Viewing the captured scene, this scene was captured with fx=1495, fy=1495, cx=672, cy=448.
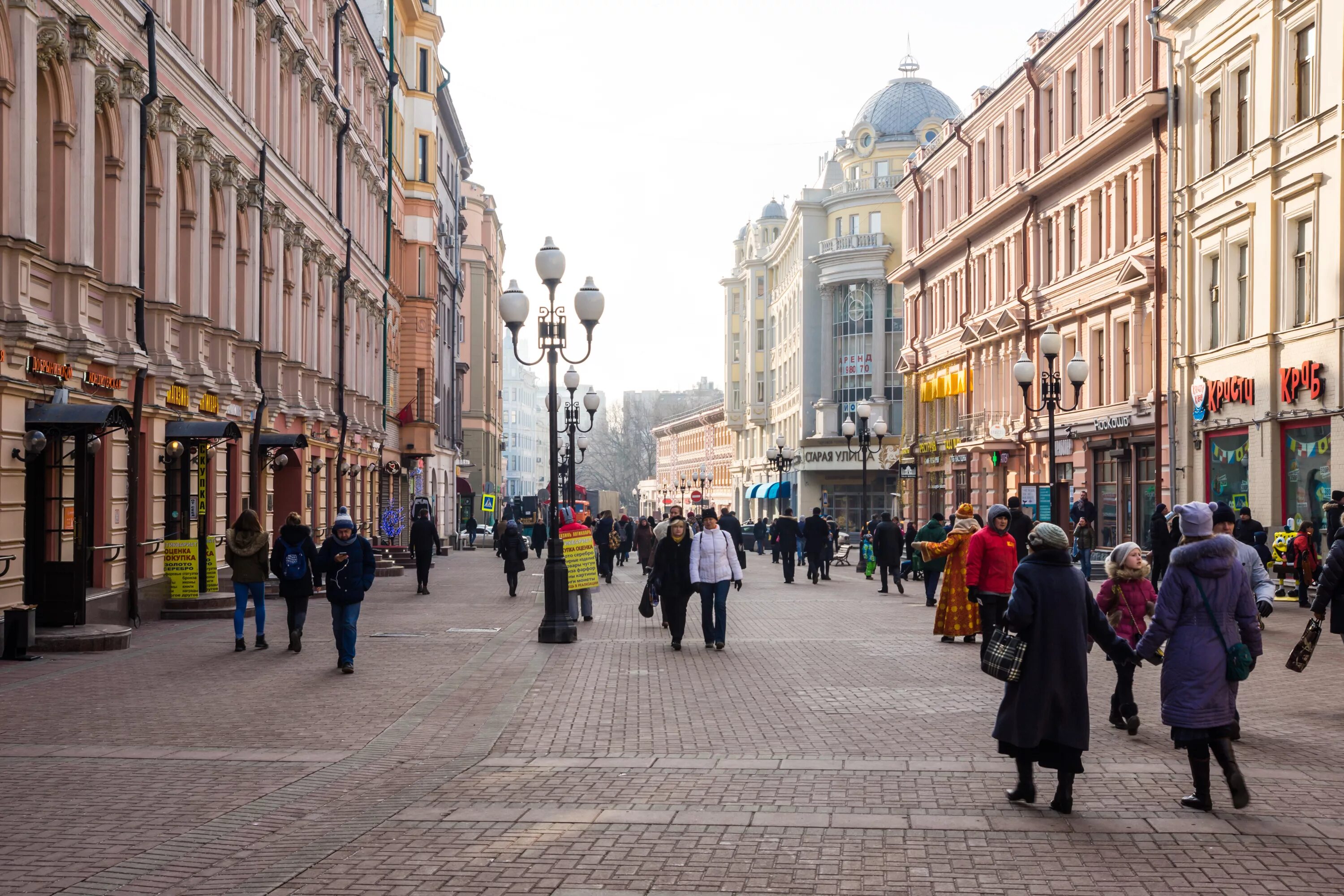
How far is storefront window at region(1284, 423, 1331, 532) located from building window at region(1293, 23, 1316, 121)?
5.77 meters

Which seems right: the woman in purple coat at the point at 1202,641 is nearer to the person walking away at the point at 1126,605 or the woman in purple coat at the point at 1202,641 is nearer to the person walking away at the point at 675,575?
the person walking away at the point at 1126,605

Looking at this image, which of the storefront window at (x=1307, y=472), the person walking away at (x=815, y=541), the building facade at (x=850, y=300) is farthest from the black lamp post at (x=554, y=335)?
the building facade at (x=850, y=300)

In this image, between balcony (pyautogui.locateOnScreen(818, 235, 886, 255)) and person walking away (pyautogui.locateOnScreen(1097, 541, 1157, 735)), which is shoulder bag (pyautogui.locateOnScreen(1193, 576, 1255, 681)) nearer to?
person walking away (pyautogui.locateOnScreen(1097, 541, 1157, 735))

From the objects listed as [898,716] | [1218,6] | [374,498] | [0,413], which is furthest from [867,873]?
[374,498]

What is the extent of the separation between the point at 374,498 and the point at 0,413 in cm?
2855

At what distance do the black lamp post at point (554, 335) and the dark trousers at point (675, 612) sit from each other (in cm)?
126

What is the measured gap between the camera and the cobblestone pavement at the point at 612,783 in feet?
21.9

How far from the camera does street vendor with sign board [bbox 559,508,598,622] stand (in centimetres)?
2062

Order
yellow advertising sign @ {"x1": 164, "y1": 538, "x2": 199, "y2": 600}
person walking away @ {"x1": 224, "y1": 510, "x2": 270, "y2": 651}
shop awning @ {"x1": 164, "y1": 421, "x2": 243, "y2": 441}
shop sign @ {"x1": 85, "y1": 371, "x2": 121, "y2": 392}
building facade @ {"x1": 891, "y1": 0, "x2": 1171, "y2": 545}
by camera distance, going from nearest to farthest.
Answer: person walking away @ {"x1": 224, "y1": 510, "x2": 270, "y2": 651} → shop sign @ {"x1": 85, "y1": 371, "x2": 121, "y2": 392} → yellow advertising sign @ {"x1": 164, "y1": 538, "x2": 199, "y2": 600} → shop awning @ {"x1": 164, "y1": 421, "x2": 243, "y2": 441} → building facade @ {"x1": 891, "y1": 0, "x2": 1171, "y2": 545}

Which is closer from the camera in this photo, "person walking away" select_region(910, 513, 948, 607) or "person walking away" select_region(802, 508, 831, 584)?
"person walking away" select_region(910, 513, 948, 607)

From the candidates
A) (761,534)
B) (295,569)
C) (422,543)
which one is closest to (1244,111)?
(422,543)

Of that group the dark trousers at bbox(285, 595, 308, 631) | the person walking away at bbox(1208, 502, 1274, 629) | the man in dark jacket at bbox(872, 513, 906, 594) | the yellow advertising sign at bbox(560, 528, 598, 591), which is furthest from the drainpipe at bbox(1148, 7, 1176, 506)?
the dark trousers at bbox(285, 595, 308, 631)

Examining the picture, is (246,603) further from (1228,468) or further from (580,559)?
(1228,468)

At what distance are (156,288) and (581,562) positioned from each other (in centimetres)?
746
